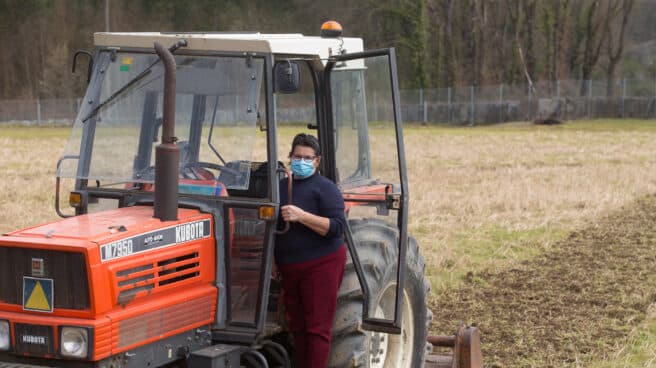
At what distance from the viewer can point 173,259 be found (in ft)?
19.6

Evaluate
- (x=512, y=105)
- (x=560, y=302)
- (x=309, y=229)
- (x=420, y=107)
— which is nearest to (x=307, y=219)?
(x=309, y=229)

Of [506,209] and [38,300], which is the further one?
[506,209]

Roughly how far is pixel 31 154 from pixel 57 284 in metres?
26.7

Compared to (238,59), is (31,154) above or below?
below

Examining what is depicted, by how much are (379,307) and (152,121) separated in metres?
1.94

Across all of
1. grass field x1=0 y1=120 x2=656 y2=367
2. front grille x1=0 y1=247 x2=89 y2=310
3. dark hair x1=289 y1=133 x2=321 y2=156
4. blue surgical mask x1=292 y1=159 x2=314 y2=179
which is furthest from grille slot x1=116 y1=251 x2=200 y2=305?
grass field x1=0 y1=120 x2=656 y2=367

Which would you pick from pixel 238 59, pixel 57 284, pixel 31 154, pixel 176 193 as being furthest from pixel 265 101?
pixel 31 154

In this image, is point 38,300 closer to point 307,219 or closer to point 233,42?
point 307,219

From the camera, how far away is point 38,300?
5.57 meters

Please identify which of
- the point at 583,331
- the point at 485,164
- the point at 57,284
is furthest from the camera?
the point at 485,164

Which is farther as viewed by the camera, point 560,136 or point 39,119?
point 39,119

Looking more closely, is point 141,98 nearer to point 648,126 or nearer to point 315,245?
point 315,245

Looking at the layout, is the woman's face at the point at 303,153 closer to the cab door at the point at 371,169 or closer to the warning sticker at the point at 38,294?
the cab door at the point at 371,169

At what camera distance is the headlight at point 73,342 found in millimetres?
5430
